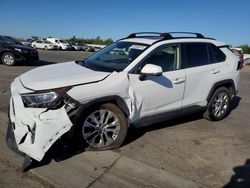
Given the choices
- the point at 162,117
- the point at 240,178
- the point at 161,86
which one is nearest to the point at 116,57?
the point at 161,86

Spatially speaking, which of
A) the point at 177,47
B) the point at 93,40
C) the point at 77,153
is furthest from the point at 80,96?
the point at 93,40

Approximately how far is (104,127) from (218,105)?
3031 mm

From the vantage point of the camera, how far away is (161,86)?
5.15 meters

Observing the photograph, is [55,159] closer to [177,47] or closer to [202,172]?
[202,172]

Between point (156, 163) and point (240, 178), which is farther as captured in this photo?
point (156, 163)

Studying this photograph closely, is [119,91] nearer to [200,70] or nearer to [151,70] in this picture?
[151,70]

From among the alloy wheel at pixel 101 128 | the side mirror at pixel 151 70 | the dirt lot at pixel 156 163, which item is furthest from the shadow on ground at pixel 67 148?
the side mirror at pixel 151 70

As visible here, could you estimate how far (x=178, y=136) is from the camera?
5613 mm

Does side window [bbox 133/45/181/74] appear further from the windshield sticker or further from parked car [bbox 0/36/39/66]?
parked car [bbox 0/36/39/66]

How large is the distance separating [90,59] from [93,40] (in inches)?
2803

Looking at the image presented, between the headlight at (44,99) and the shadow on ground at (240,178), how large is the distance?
236cm

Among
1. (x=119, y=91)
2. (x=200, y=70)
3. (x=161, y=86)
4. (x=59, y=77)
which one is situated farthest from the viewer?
(x=200, y=70)

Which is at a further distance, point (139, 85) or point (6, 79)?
point (6, 79)

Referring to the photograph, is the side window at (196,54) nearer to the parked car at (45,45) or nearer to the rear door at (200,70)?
the rear door at (200,70)
